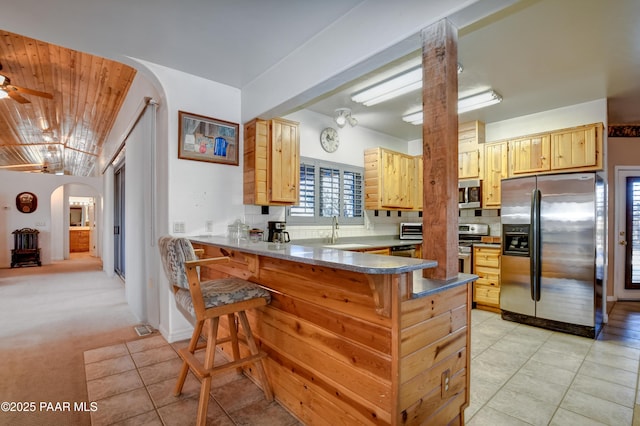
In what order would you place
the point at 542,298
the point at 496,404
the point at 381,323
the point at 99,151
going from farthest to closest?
1. the point at 99,151
2. the point at 542,298
3. the point at 496,404
4. the point at 381,323

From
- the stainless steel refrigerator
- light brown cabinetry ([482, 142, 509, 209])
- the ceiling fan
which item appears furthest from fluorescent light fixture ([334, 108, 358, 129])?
the ceiling fan

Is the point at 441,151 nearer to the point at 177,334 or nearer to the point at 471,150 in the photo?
the point at 177,334

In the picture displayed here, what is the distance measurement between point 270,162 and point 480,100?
2.63 m

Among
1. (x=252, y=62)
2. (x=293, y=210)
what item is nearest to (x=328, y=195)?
(x=293, y=210)

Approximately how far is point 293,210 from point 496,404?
2989 millimetres

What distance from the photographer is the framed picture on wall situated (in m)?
3.23

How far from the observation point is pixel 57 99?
187 inches

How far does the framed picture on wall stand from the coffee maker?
2.79 feet

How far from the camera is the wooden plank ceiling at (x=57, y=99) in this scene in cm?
350

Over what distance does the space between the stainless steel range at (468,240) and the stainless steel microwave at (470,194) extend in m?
0.34

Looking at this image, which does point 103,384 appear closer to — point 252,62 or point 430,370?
point 430,370

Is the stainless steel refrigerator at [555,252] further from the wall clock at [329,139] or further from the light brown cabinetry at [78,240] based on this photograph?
the light brown cabinetry at [78,240]

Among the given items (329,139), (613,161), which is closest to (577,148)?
(613,161)

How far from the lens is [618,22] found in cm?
247
